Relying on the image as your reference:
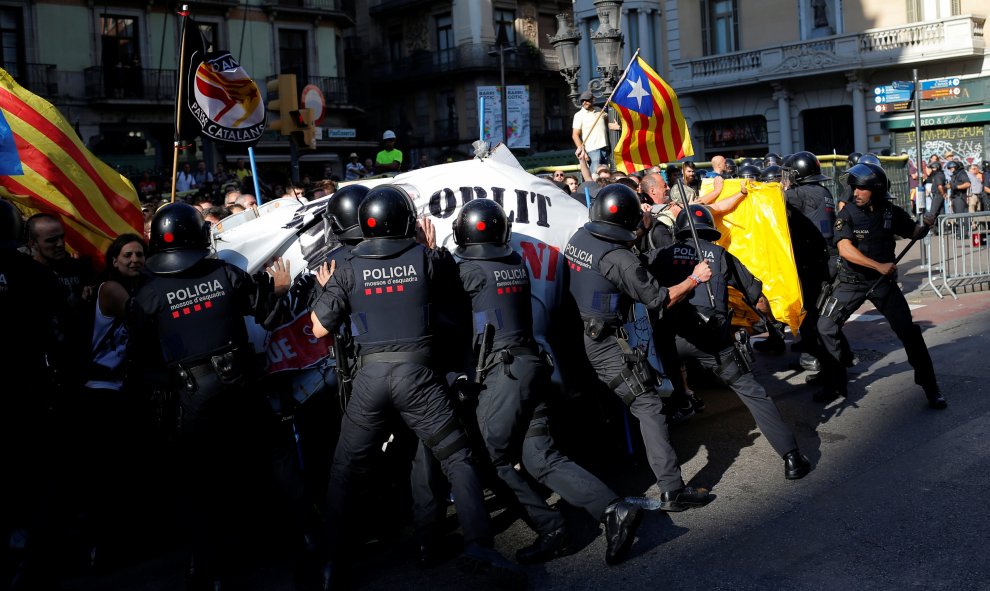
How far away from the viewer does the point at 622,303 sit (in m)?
5.91

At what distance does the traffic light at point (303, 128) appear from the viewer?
9.97 meters

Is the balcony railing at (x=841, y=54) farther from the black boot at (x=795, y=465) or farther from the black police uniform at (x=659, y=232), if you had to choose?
the black boot at (x=795, y=465)

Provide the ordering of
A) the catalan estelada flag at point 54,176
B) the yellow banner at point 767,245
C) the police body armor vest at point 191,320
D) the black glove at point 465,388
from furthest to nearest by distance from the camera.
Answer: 1. the yellow banner at point 767,245
2. the catalan estelada flag at point 54,176
3. the black glove at point 465,388
4. the police body armor vest at point 191,320

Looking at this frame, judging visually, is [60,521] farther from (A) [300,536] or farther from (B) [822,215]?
(B) [822,215]

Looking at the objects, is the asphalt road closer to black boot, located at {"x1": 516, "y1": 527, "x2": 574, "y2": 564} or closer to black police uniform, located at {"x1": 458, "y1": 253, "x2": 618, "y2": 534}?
black boot, located at {"x1": 516, "y1": 527, "x2": 574, "y2": 564}

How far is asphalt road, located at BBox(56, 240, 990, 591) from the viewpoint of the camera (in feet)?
15.7

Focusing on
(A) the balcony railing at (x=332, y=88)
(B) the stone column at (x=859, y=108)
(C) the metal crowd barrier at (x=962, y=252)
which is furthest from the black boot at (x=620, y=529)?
(A) the balcony railing at (x=332, y=88)

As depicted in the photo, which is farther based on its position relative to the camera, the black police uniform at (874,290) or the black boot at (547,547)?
the black police uniform at (874,290)

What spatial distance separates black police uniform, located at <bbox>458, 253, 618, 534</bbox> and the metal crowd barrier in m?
9.63

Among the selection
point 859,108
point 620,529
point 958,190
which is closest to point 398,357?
point 620,529

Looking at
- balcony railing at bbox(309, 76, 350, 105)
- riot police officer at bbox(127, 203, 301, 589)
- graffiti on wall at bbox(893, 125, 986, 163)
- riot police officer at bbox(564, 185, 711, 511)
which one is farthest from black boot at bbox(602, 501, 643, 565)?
balcony railing at bbox(309, 76, 350, 105)

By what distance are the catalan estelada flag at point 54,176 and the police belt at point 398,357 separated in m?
2.60

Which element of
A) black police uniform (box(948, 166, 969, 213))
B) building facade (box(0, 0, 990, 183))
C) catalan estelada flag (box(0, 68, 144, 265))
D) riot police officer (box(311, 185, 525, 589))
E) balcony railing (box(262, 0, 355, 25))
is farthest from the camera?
balcony railing (box(262, 0, 355, 25))

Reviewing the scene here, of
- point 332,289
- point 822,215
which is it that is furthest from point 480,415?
point 822,215
